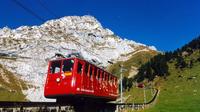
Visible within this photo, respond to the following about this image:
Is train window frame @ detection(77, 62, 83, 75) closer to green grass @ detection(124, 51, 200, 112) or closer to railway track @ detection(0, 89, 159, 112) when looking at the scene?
railway track @ detection(0, 89, 159, 112)

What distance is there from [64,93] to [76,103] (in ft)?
10.6

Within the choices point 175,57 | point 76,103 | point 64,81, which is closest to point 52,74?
point 64,81

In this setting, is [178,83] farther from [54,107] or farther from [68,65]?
[54,107]

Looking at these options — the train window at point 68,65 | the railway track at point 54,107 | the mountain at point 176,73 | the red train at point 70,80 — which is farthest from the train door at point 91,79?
the mountain at point 176,73

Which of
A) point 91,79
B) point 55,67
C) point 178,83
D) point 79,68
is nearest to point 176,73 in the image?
point 178,83

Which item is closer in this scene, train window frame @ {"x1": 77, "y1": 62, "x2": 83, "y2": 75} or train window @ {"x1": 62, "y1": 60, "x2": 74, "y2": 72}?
train window frame @ {"x1": 77, "y1": 62, "x2": 83, "y2": 75}

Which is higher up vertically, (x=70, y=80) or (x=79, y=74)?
(x=79, y=74)

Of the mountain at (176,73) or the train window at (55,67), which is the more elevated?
the mountain at (176,73)

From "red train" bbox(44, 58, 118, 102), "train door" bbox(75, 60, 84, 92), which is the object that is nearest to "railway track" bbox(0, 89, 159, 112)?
"red train" bbox(44, 58, 118, 102)

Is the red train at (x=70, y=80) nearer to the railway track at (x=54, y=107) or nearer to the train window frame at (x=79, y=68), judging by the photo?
the train window frame at (x=79, y=68)

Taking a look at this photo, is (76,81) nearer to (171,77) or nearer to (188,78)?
(188,78)

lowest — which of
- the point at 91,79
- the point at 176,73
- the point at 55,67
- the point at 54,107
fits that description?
the point at 54,107

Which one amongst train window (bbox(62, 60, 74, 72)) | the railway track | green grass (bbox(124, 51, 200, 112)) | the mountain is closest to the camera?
the railway track

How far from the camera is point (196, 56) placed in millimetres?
122562
